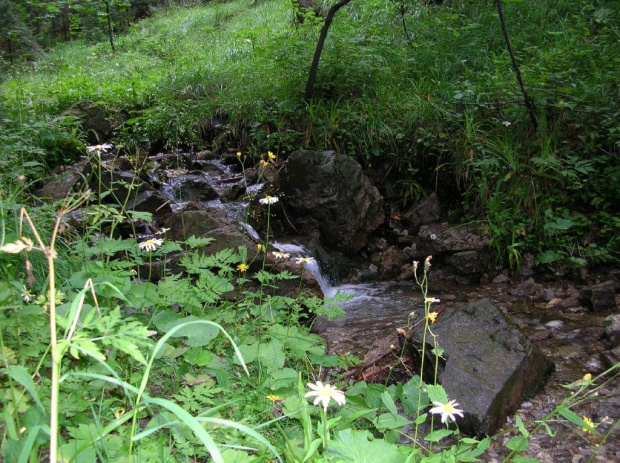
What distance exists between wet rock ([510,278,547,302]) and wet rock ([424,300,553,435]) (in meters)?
1.33

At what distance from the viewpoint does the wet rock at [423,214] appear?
5.29 m

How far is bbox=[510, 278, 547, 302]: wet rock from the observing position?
161 inches

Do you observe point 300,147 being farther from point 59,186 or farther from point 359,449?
point 359,449

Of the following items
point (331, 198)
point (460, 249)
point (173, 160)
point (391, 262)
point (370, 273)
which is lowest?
point (370, 273)

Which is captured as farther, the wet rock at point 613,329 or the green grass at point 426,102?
the green grass at point 426,102

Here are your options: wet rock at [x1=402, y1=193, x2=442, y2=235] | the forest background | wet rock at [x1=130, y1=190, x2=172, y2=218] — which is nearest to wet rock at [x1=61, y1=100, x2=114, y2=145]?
the forest background

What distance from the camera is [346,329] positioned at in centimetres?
376

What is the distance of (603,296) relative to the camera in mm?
3684

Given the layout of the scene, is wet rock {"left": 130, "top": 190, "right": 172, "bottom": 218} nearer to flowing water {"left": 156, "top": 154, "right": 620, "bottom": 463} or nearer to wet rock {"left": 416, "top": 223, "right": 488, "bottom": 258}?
flowing water {"left": 156, "top": 154, "right": 620, "bottom": 463}

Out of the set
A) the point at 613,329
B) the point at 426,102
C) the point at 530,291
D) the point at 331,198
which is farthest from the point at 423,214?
the point at 613,329

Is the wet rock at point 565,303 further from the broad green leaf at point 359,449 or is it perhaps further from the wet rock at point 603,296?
the broad green leaf at point 359,449

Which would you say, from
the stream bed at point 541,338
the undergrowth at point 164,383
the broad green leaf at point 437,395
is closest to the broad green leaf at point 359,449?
the undergrowth at point 164,383

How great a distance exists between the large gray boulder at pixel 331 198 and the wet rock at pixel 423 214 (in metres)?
0.43

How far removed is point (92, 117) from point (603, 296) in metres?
7.10
